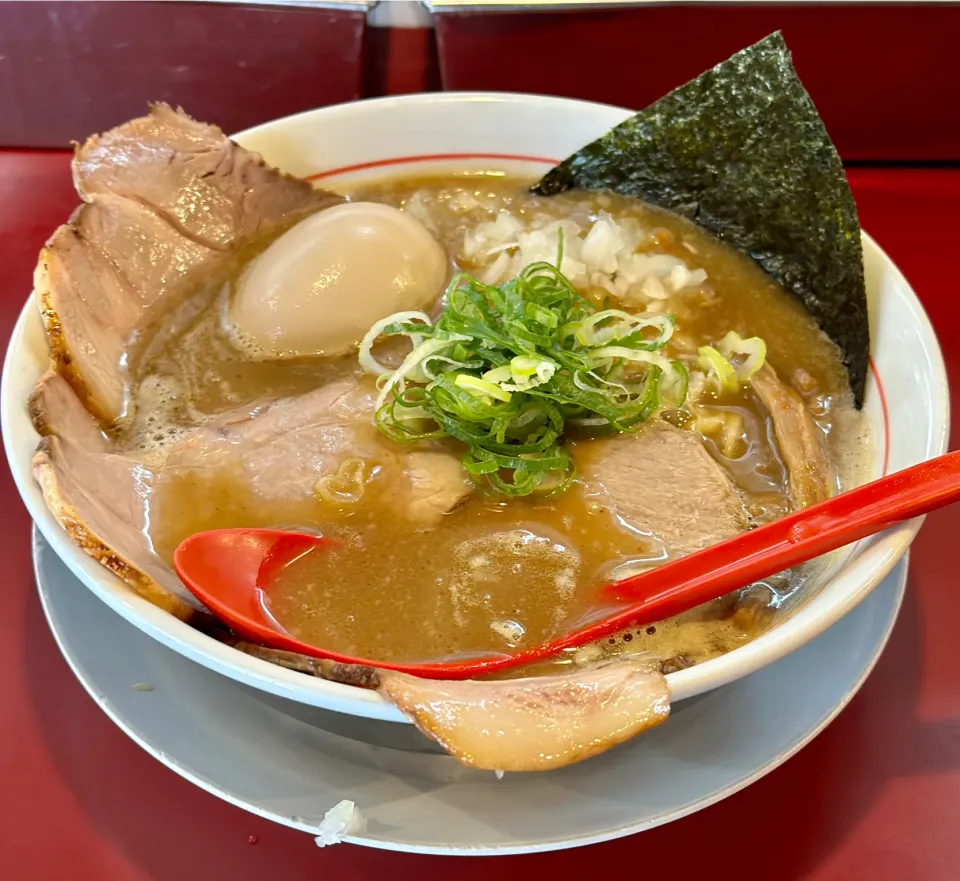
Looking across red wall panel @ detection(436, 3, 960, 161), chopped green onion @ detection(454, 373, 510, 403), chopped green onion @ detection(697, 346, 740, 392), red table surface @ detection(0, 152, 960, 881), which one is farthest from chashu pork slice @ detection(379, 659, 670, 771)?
red wall panel @ detection(436, 3, 960, 161)

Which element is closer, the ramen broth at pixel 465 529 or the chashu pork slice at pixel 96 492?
the chashu pork slice at pixel 96 492

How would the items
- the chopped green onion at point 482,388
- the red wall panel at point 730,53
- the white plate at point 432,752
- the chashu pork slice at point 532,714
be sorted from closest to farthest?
the chashu pork slice at point 532,714, the white plate at point 432,752, the chopped green onion at point 482,388, the red wall panel at point 730,53

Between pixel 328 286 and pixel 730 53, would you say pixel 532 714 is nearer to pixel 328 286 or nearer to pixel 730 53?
pixel 328 286

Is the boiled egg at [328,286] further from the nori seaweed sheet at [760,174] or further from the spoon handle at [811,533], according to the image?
the spoon handle at [811,533]

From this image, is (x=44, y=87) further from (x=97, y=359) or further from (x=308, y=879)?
Result: (x=308, y=879)

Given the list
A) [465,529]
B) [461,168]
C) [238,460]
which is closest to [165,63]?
[461,168]

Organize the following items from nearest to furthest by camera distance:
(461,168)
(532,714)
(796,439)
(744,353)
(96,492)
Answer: (532,714) < (96,492) < (796,439) < (744,353) < (461,168)

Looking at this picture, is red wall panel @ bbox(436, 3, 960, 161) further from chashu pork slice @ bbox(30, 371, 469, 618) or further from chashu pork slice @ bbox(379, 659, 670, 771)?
chashu pork slice @ bbox(379, 659, 670, 771)

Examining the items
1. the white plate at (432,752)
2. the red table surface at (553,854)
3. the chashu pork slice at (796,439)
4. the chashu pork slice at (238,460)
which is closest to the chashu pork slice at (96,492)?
the chashu pork slice at (238,460)
